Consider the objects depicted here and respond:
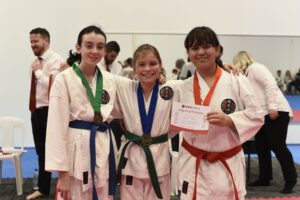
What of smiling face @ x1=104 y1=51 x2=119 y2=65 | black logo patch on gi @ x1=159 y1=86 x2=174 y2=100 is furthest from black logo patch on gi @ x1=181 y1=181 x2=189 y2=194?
smiling face @ x1=104 y1=51 x2=119 y2=65

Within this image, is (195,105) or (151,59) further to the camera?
(151,59)

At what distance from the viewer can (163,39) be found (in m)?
7.21

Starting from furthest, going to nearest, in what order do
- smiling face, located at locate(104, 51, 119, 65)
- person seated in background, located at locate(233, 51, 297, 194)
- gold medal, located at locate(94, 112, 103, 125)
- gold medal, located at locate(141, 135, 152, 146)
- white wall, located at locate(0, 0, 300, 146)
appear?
white wall, located at locate(0, 0, 300, 146) < smiling face, located at locate(104, 51, 119, 65) < person seated in background, located at locate(233, 51, 297, 194) < gold medal, located at locate(141, 135, 152, 146) < gold medal, located at locate(94, 112, 103, 125)

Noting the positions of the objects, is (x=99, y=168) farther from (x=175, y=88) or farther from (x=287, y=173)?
(x=287, y=173)

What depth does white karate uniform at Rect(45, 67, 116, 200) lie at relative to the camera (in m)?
2.15

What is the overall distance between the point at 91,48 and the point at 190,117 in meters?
0.77

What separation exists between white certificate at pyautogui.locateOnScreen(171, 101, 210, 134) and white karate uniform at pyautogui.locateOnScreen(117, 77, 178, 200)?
221 millimetres

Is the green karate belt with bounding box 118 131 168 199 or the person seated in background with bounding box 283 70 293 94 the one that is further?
the person seated in background with bounding box 283 70 293 94

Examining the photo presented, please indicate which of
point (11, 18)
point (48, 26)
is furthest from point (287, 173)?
point (11, 18)

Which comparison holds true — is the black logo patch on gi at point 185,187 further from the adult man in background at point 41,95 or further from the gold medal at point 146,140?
the adult man in background at point 41,95

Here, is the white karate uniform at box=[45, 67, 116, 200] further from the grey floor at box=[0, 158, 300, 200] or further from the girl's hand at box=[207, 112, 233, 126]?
the grey floor at box=[0, 158, 300, 200]

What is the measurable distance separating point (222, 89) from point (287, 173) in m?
2.77

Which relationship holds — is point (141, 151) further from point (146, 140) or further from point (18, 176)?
point (18, 176)

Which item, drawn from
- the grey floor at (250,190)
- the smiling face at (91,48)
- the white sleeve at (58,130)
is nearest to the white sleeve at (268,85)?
the grey floor at (250,190)
